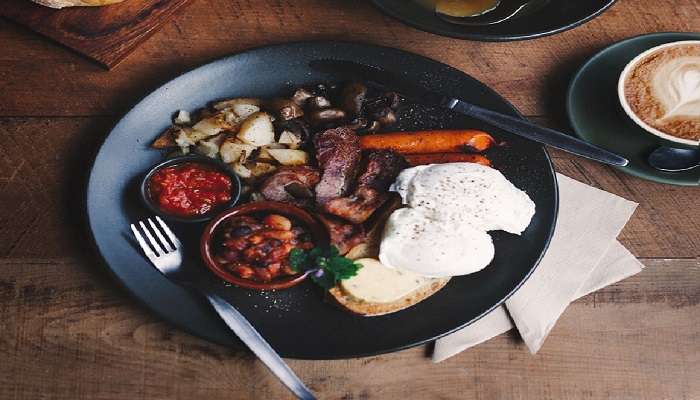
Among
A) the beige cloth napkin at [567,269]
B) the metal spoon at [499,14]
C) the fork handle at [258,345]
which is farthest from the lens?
the metal spoon at [499,14]

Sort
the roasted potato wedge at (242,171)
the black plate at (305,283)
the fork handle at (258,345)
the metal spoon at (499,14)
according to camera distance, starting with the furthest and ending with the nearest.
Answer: the metal spoon at (499,14)
the roasted potato wedge at (242,171)
the black plate at (305,283)
the fork handle at (258,345)

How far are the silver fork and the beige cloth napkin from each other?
417 millimetres

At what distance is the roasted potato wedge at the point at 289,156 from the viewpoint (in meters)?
2.42

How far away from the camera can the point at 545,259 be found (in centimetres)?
229

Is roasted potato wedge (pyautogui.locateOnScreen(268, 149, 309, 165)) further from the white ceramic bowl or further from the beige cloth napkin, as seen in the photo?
the white ceramic bowl

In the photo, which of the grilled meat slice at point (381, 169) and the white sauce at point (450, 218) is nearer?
the white sauce at point (450, 218)

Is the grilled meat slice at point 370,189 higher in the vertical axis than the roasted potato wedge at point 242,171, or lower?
higher

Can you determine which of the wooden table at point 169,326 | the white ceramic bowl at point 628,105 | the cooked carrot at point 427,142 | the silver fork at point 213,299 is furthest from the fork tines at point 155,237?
the white ceramic bowl at point 628,105

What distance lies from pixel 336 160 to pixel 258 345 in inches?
26.2

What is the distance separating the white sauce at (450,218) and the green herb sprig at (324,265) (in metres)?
0.10

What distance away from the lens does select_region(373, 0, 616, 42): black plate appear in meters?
2.31

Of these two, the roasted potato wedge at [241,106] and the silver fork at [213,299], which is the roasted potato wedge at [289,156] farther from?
the silver fork at [213,299]

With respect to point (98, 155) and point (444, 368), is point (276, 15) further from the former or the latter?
point (444, 368)

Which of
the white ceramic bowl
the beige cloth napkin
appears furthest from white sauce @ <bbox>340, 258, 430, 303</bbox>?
the white ceramic bowl
